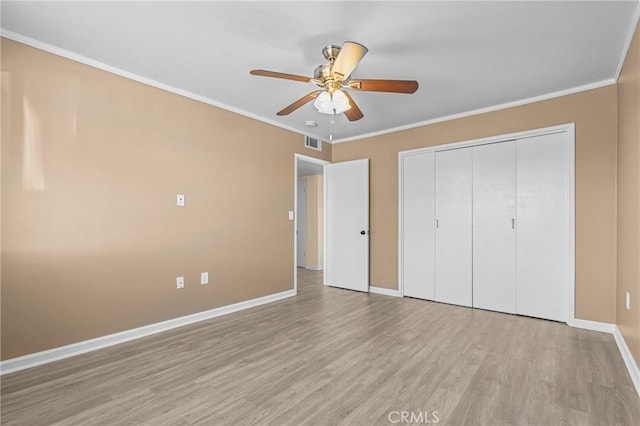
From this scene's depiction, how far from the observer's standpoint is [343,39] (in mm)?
2338

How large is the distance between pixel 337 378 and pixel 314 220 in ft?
16.3

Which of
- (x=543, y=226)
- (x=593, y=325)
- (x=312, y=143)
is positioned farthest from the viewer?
(x=312, y=143)

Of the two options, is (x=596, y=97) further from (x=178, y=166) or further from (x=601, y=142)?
(x=178, y=166)

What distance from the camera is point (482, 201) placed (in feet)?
12.7

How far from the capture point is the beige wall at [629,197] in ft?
7.09

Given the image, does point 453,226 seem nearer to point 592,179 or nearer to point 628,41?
point 592,179

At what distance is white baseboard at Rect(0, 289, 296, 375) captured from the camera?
2307 mm

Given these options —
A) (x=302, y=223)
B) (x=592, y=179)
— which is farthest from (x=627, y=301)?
(x=302, y=223)

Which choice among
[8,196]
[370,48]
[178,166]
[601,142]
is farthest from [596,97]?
[8,196]

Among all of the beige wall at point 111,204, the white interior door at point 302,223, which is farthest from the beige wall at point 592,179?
the white interior door at point 302,223

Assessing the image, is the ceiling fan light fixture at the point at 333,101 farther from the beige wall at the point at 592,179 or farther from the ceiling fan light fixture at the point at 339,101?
the beige wall at the point at 592,179

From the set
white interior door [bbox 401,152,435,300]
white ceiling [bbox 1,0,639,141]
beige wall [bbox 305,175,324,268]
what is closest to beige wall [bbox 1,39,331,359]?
white ceiling [bbox 1,0,639,141]

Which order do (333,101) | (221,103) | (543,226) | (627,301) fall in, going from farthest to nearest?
(221,103) < (543,226) < (627,301) < (333,101)

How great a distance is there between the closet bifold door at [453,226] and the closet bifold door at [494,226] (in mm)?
84
